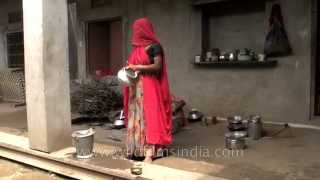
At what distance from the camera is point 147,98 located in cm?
456

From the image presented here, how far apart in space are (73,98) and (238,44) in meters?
3.35

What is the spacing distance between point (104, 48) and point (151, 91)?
6.14 m

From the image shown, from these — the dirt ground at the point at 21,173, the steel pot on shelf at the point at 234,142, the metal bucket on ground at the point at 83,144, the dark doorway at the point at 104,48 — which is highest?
the dark doorway at the point at 104,48

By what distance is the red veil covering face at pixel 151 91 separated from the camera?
4.50 meters

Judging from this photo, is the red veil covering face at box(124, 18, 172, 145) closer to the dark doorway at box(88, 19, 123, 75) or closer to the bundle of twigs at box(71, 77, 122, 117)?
the bundle of twigs at box(71, 77, 122, 117)

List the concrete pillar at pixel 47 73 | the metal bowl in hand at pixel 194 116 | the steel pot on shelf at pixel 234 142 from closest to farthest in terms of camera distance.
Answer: the concrete pillar at pixel 47 73 → the steel pot on shelf at pixel 234 142 → the metal bowl in hand at pixel 194 116

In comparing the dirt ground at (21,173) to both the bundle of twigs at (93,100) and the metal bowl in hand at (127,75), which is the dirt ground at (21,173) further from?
the bundle of twigs at (93,100)

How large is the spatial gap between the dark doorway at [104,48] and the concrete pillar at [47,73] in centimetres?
502

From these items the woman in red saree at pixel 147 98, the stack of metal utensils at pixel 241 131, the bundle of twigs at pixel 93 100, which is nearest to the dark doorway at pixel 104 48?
the bundle of twigs at pixel 93 100

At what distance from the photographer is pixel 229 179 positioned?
390cm

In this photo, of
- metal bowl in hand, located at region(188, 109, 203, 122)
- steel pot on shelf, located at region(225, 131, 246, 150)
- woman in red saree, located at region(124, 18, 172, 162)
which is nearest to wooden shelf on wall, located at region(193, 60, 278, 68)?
metal bowl in hand, located at region(188, 109, 203, 122)

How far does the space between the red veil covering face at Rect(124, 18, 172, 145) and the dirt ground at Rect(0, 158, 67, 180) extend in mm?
1155

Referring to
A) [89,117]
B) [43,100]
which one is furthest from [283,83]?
[43,100]

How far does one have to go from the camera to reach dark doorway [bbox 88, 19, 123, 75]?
10.1 m
